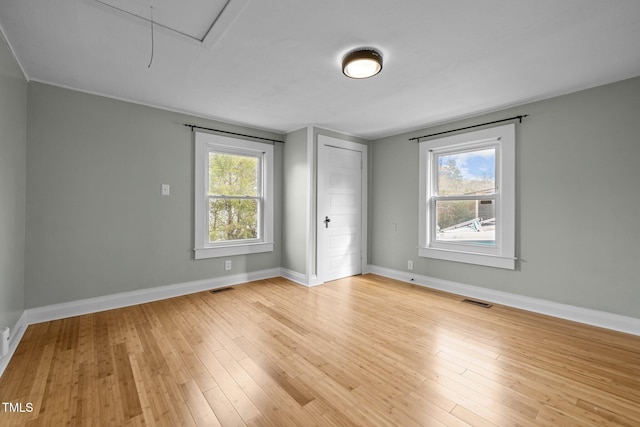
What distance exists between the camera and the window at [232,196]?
404 centimetres

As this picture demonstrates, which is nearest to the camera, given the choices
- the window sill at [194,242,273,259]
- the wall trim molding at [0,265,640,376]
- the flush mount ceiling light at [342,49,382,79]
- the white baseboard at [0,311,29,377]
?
the white baseboard at [0,311,29,377]

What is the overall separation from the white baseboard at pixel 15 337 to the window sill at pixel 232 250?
1721mm

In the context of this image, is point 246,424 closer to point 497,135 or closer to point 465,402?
point 465,402

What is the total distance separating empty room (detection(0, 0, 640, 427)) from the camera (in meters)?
1.86

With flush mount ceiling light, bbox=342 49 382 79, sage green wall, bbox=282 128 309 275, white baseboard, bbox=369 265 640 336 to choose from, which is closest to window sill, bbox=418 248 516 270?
white baseboard, bbox=369 265 640 336

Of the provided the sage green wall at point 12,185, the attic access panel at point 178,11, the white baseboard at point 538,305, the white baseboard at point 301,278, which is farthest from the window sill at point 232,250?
the attic access panel at point 178,11

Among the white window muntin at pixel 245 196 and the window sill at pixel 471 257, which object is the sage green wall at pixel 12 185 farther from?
the window sill at pixel 471 257

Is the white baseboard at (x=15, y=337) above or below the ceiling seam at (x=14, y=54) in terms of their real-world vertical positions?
below

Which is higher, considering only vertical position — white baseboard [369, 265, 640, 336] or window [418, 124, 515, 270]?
window [418, 124, 515, 270]

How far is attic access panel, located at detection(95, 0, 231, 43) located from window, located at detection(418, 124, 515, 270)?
3.38m

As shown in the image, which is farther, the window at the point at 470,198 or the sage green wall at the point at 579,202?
the window at the point at 470,198

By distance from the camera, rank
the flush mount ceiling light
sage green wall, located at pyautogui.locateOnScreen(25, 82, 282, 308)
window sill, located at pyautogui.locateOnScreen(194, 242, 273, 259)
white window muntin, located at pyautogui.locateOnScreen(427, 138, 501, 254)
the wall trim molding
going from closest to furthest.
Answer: the flush mount ceiling light → the wall trim molding → sage green wall, located at pyautogui.locateOnScreen(25, 82, 282, 308) → white window muntin, located at pyautogui.locateOnScreen(427, 138, 501, 254) → window sill, located at pyautogui.locateOnScreen(194, 242, 273, 259)

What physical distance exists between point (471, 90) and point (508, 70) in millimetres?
457

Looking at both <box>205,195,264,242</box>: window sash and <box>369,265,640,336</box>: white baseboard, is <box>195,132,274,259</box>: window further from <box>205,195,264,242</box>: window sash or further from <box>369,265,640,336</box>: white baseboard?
<box>369,265,640,336</box>: white baseboard
